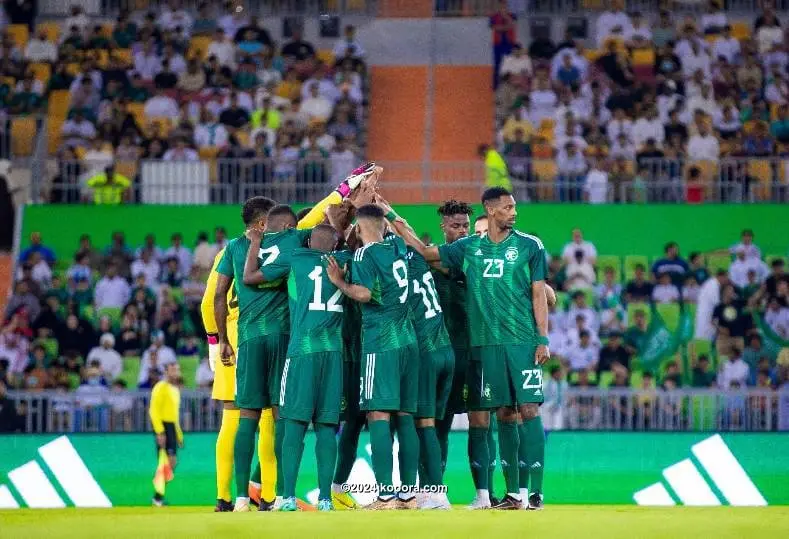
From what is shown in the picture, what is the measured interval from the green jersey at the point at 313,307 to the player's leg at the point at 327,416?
5.0 inches

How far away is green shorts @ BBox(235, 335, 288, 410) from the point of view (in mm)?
13570

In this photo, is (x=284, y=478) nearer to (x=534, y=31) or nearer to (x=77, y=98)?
(x=77, y=98)

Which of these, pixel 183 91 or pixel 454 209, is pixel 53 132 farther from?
pixel 454 209

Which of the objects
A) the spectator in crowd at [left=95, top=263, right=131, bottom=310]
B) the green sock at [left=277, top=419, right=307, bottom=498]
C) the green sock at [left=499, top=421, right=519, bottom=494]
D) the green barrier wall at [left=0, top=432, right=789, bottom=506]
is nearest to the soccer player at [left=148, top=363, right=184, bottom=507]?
the green barrier wall at [left=0, top=432, right=789, bottom=506]

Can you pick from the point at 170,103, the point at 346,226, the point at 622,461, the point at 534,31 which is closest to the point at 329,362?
the point at 346,226

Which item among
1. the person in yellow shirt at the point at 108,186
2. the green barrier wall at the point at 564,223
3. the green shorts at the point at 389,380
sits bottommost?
the green shorts at the point at 389,380

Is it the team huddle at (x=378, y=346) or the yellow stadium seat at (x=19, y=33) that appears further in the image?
the yellow stadium seat at (x=19, y=33)

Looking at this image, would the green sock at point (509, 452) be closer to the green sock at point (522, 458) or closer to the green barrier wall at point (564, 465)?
the green sock at point (522, 458)

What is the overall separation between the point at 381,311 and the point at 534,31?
63.5 ft

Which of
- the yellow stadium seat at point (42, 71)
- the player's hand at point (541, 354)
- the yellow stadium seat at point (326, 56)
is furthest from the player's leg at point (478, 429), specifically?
the yellow stadium seat at point (42, 71)

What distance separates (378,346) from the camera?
13.0 metres

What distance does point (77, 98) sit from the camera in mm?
29266

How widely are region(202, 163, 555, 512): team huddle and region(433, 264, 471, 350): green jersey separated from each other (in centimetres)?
1

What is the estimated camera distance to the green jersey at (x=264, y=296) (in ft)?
44.2
